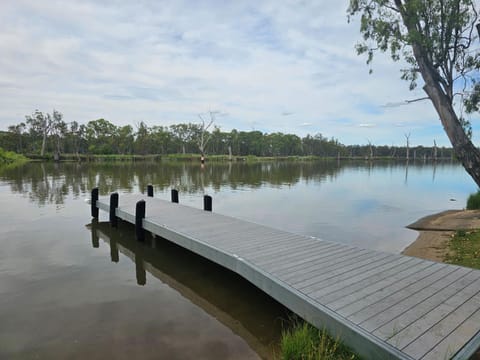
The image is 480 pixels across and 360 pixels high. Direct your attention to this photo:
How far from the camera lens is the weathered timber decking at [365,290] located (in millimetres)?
2449

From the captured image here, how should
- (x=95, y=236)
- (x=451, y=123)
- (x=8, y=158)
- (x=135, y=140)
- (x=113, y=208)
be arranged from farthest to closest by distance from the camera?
(x=135, y=140) → (x=8, y=158) → (x=113, y=208) → (x=95, y=236) → (x=451, y=123)

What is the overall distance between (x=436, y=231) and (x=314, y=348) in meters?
7.98

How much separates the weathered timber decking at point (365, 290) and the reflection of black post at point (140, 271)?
891 millimetres

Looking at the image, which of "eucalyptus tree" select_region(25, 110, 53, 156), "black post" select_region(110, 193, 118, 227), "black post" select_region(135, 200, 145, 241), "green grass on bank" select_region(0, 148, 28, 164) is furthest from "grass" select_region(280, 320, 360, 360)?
"eucalyptus tree" select_region(25, 110, 53, 156)

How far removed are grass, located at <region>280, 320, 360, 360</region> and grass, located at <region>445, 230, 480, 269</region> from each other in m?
3.64

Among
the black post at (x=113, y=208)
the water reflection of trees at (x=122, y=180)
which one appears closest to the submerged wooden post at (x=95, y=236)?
the black post at (x=113, y=208)

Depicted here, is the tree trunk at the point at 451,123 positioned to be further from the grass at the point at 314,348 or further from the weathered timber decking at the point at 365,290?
the grass at the point at 314,348

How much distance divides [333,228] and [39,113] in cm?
6785

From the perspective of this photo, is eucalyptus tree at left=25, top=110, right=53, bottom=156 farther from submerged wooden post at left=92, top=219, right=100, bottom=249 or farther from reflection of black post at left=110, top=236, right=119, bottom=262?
reflection of black post at left=110, top=236, right=119, bottom=262

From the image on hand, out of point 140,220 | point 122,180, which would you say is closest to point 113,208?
point 140,220

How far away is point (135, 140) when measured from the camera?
67.6m

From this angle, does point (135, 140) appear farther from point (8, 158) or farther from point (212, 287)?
point (212, 287)

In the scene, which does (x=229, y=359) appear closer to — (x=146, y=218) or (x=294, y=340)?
(x=294, y=340)

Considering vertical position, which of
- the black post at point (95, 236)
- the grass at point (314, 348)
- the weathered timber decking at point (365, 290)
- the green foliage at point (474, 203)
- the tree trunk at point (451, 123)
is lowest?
the black post at point (95, 236)
